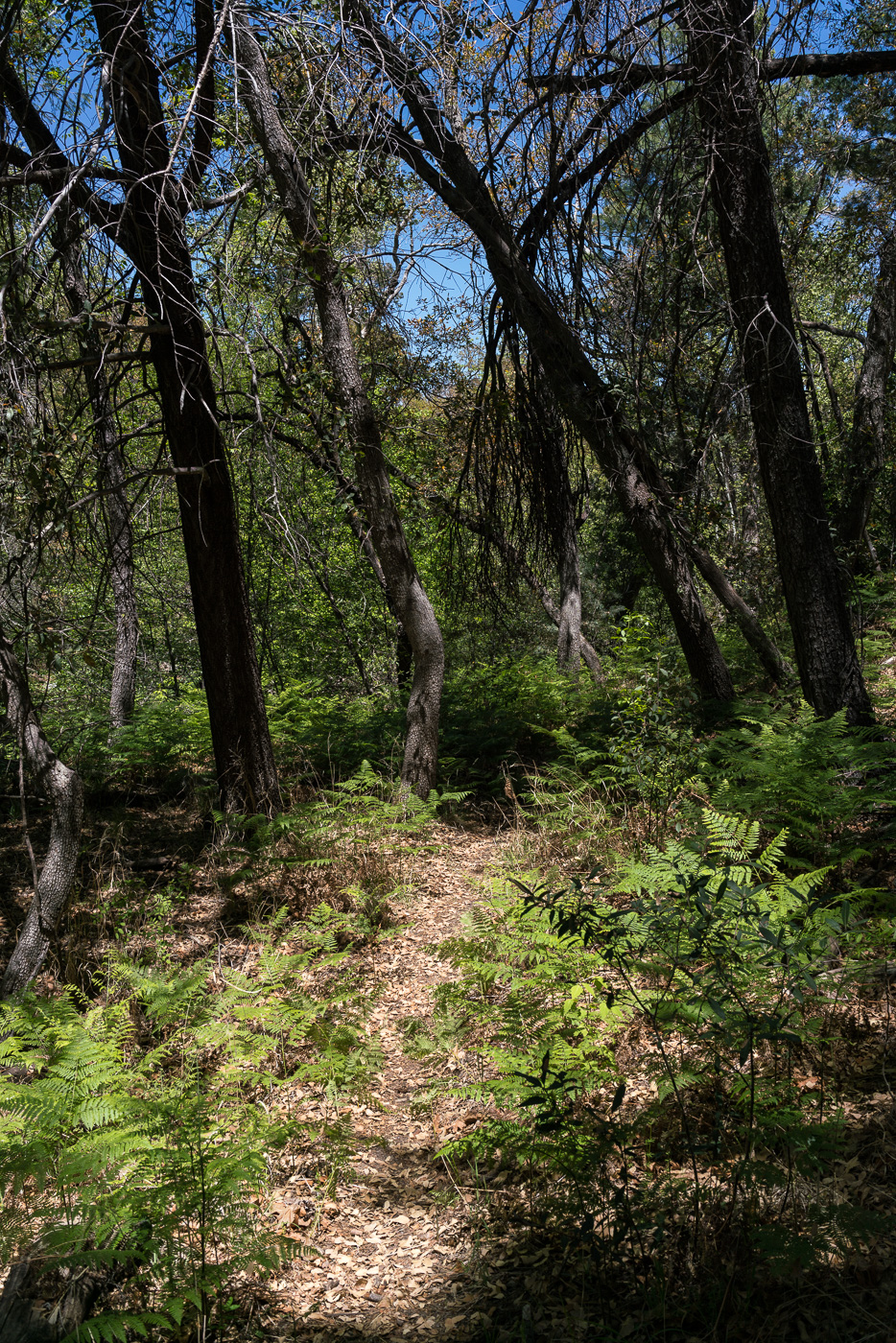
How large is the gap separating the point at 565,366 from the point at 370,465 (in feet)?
6.50

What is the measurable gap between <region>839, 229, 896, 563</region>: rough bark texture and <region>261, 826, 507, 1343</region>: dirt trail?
294 inches

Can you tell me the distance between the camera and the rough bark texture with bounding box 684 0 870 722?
5.49 m

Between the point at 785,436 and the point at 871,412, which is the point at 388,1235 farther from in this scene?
the point at 871,412

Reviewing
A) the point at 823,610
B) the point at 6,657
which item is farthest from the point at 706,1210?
the point at 823,610

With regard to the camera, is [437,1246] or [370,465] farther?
[370,465]

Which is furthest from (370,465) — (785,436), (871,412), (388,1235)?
(388,1235)

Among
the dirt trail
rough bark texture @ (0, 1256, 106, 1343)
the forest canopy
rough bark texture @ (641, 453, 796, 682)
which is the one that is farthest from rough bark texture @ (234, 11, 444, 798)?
rough bark texture @ (0, 1256, 106, 1343)

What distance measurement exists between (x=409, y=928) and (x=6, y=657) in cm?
305

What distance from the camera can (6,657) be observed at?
4078 millimetres

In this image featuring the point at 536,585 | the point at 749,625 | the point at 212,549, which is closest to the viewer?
the point at 212,549

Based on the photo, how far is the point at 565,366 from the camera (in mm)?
6547

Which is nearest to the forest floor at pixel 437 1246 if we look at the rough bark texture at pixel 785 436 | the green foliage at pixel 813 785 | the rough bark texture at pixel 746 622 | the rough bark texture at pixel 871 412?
the green foliage at pixel 813 785

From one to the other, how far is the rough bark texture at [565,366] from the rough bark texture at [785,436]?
1.06m

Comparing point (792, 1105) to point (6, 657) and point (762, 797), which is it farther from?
point (6, 657)
